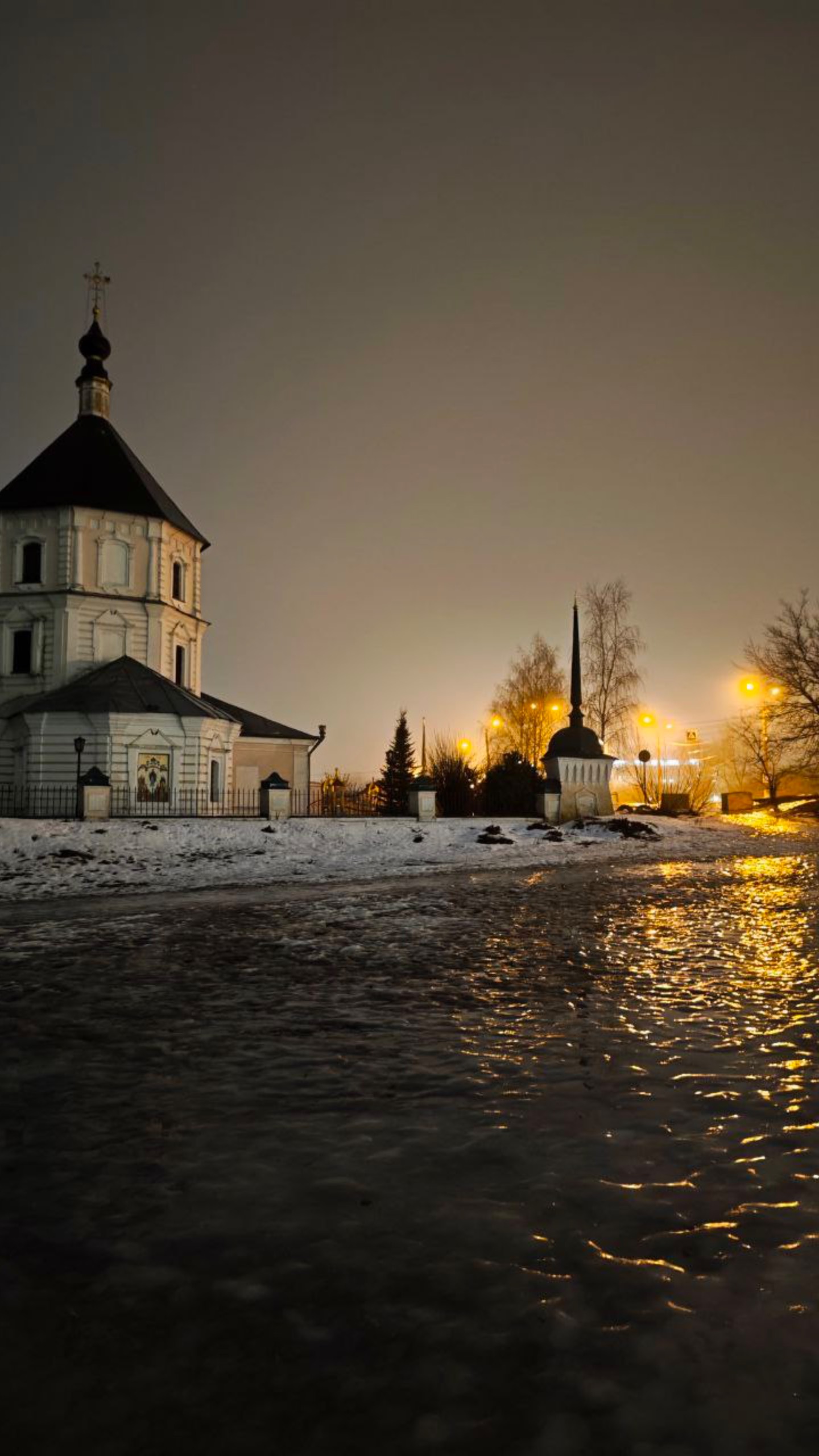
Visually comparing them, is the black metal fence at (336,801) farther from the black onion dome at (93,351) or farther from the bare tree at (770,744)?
the black onion dome at (93,351)

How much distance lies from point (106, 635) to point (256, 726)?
366 inches

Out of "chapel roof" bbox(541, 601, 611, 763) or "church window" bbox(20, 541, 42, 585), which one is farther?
"church window" bbox(20, 541, 42, 585)

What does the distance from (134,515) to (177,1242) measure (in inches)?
1573

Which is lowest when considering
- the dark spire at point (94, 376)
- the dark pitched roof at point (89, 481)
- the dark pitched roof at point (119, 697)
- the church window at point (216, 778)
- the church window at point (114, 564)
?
the church window at point (216, 778)

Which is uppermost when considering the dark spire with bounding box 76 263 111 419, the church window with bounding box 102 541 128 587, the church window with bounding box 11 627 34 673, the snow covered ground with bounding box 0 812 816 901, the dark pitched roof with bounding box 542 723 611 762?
the dark spire with bounding box 76 263 111 419

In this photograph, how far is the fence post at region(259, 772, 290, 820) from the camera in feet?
85.8

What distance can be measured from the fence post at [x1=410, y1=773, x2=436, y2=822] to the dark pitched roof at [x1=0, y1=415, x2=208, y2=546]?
66.1 ft

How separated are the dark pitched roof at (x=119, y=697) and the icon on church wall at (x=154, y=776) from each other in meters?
1.77

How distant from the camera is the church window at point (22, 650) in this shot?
3788cm

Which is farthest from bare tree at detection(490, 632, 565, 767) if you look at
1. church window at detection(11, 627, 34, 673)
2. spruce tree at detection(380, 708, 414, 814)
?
church window at detection(11, 627, 34, 673)

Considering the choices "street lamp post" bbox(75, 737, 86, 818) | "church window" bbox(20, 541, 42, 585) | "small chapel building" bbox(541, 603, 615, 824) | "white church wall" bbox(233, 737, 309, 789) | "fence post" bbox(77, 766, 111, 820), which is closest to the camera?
"fence post" bbox(77, 766, 111, 820)

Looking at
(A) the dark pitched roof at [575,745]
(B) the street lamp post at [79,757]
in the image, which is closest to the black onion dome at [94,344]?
(B) the street lamp post at [79,757]

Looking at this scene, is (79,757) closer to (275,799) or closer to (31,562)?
(275,799)

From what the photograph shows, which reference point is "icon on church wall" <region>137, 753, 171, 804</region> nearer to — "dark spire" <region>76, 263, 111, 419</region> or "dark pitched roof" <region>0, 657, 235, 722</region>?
"dark pitched roof" <region>0, 657, 235, 722</region>
